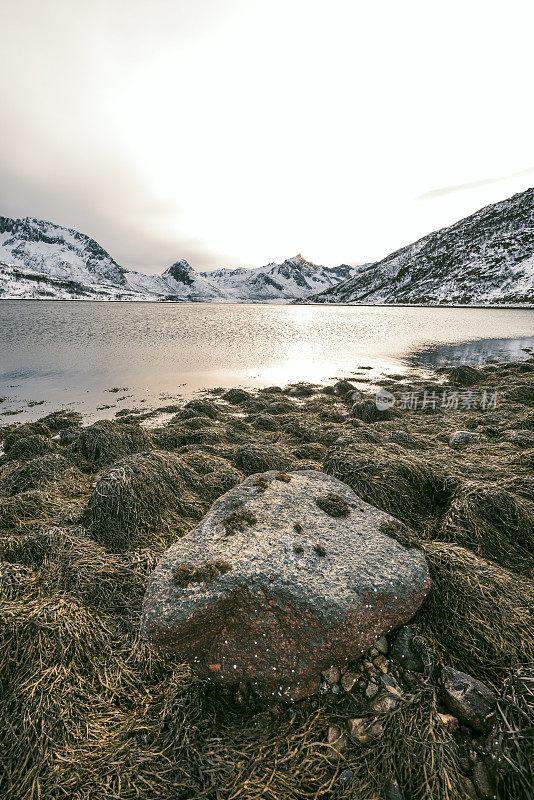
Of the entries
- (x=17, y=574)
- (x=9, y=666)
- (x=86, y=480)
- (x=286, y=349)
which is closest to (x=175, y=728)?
(x=9, y=666)

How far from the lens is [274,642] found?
3254mm

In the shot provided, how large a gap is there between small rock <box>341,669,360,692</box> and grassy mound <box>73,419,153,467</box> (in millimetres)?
7460

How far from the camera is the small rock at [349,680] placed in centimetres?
308

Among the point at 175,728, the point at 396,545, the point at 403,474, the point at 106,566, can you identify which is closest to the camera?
the point at 175,728

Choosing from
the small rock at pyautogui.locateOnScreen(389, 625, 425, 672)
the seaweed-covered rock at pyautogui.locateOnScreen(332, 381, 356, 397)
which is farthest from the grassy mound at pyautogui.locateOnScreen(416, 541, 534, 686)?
Result: the seaweed-covered rock at pyautogui.locateOnScreen(332, 381, 356, 397)

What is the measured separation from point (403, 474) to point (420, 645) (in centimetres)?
322

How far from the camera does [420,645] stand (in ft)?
10.9

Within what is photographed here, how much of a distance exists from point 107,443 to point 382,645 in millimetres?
8064

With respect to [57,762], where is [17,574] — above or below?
above

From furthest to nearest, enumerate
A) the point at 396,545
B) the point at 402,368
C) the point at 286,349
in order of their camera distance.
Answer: the point at 286,349 → the point at 402,368 → the point at 396,545

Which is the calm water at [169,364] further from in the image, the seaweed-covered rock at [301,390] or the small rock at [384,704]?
the small rock at [384,704]

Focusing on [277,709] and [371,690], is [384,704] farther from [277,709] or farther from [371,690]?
[277,709]

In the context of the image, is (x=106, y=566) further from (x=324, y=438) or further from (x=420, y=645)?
(x=324, y=438)

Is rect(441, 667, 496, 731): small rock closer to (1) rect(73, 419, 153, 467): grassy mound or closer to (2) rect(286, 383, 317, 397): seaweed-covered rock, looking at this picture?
(1) rect(73, 419, 153, 467): grassy mound
